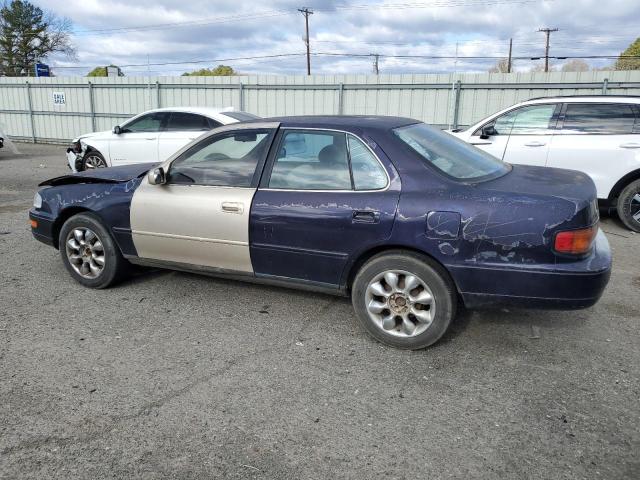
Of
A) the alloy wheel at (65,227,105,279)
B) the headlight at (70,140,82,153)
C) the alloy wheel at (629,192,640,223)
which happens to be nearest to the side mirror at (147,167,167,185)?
the alloy wheel at (65,227,105,279)

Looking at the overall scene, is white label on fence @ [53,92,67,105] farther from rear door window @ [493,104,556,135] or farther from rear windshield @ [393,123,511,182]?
rear windshield @ [393,123,511,182]

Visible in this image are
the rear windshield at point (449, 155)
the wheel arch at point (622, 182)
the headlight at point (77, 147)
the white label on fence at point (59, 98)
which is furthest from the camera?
the white label on fence at point (59, 98)

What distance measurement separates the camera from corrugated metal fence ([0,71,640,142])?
12734 millimetres

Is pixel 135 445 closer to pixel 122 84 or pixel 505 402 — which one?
pixel 505 402

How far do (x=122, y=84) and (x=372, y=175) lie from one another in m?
16.4

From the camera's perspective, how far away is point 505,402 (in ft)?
9.82

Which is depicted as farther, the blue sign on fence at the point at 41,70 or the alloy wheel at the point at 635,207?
the blue sign on fence at the point at 41,70

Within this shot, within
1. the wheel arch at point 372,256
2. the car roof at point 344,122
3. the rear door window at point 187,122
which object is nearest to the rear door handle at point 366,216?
the wheel arch at point 372,256

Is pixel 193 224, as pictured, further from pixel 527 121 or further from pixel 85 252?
pixel 527 121

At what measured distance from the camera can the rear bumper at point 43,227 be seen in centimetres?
486

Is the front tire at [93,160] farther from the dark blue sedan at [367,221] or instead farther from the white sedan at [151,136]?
the dark blue sedan at [367,221]

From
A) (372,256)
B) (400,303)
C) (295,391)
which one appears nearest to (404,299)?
(400,303)

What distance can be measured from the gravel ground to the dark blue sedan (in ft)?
1.27

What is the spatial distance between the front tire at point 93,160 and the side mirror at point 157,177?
7.02 meters
